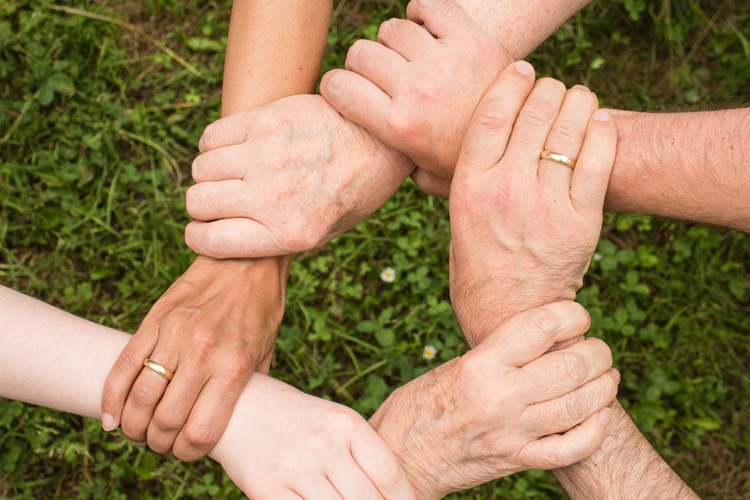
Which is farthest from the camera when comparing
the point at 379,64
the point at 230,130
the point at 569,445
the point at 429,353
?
the point at 429,353

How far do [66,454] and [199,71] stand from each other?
6.83 ft

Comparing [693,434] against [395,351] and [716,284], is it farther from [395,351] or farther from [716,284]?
[395,351]

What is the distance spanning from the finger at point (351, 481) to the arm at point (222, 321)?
42 cm

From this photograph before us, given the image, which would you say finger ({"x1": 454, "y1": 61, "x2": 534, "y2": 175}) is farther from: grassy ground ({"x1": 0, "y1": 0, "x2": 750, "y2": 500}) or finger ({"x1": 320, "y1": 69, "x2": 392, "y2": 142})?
grassy ground ({"x1": 0, "y1": 0, "x2": 750, "y2": 500})

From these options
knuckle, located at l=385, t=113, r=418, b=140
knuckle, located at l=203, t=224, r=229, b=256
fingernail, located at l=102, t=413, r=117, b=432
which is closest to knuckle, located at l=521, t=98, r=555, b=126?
knuckle, located at l=385, t=113, r=418, b=140

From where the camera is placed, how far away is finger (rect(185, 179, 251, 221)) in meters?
2.16

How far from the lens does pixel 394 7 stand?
11.3 feet

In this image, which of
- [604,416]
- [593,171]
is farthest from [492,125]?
[604,416]

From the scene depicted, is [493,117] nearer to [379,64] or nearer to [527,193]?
[527,193]

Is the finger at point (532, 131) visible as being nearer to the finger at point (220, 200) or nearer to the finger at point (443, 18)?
the finger at point (443, 18)

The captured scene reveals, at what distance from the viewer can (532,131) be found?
1.94 meters

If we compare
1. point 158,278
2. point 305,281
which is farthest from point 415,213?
point 158,278

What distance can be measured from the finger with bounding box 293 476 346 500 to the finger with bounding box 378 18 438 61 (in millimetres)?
1432

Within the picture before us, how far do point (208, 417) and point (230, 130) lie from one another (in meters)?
1.03
